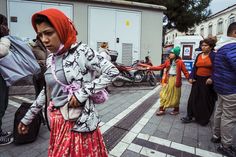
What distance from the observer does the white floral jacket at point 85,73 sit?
1487mm

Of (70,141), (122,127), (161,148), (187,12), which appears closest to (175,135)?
(161,148)

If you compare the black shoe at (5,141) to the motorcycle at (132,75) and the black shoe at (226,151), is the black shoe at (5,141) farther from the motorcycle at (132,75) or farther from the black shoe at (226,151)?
the motorcycle at (132,75)

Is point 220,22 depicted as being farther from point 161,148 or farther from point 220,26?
point 161,148

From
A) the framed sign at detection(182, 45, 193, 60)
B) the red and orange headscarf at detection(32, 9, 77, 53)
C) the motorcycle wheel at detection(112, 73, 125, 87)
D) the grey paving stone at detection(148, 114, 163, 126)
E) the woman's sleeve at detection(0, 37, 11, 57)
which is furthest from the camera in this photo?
the framed sign at detection(182, 45, 193, 60)

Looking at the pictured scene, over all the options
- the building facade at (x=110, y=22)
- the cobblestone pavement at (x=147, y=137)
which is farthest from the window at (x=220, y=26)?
the cobblestone pavement at (x=147, y=137)

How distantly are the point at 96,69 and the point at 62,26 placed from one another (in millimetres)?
391

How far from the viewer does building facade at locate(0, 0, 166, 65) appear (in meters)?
8.52

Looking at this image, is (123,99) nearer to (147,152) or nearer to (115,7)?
Answer: (147,152)

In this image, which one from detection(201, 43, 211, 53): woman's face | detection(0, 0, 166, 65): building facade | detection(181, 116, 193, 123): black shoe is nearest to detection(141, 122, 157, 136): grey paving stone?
detection(181, 116, 193, 123): black shoe

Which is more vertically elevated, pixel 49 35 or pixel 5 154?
pixel 49 35

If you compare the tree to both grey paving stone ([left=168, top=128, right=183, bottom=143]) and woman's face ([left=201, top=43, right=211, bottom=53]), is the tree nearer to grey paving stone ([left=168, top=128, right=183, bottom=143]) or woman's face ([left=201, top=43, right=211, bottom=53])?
woman's face ([left=201, top=43, right=211, bottom=53])

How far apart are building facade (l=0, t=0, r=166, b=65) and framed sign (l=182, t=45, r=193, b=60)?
192 cm

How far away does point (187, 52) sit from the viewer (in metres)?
12.0

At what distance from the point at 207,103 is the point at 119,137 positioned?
2030 mm
